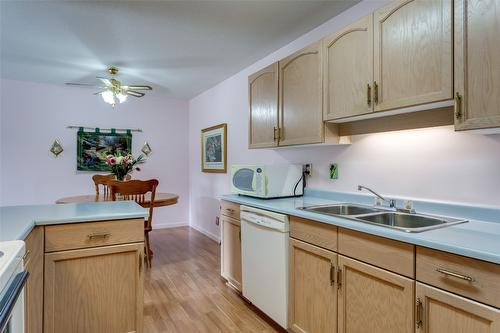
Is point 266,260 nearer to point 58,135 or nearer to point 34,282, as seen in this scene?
point 34,282

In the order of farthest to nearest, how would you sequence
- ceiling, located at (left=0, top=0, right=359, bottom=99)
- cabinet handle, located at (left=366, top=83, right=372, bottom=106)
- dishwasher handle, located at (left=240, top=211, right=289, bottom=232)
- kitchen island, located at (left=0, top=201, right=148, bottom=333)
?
ceiling, located at (left=0, top=0, right=359, bottom=99), dishwasher handle, located at (left=240, top=211, right=289, bottom=232), cabinet handle, located at (left=366, top=83, right=372, bottom=106), kitchen island, located at (left=0, top=201, right=148, bottom=333)

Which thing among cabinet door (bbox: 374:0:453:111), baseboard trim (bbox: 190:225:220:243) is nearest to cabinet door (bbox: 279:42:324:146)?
cabinet door (bbox: 374:0:453:111)

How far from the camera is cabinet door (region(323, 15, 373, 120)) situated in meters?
1.75

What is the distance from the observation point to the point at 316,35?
2.61 metres

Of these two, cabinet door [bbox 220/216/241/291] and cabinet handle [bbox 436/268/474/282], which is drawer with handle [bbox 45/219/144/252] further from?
cabinet handle [bbox 436/268/474/282]

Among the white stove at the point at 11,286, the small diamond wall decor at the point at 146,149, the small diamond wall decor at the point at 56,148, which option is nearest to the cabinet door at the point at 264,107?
the white stove at the point at 11,286

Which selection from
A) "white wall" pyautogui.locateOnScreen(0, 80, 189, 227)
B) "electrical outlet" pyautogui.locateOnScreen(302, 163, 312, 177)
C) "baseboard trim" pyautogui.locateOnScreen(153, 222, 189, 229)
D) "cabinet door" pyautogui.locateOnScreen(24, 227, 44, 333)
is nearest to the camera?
"cabinet door" pyautogui.locateOnScreen(24, 227, 44, 333)

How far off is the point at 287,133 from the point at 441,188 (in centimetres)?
112

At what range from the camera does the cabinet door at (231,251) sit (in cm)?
254

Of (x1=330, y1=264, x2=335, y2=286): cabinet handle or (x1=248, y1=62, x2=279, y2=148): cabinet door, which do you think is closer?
(x1=330, y1=264, x2=335, y2=286): cabinet handle

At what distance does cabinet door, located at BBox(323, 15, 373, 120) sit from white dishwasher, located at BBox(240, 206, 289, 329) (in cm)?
81

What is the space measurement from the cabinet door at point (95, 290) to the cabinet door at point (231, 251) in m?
0.95

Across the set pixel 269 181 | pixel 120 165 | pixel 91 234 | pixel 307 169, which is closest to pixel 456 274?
pixel 269 181

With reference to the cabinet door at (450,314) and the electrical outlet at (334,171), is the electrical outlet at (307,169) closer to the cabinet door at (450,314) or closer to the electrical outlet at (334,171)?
the electrical outlet at (334,171)
